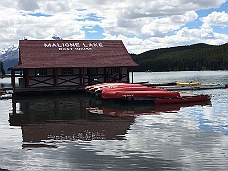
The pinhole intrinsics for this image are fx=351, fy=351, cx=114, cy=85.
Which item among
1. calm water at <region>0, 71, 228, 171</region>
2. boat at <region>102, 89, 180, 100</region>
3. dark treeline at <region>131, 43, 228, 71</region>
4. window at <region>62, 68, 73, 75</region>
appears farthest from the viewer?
dark treeline at <region>131, 43, 228, 71</region>

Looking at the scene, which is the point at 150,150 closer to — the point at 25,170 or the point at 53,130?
the point at 25,170

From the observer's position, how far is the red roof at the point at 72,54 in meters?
35.2

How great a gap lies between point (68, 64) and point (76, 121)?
58.0 ft

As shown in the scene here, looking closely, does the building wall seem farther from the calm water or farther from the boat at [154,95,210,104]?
the calm water

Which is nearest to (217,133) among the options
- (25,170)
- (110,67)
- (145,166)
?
(145,166)

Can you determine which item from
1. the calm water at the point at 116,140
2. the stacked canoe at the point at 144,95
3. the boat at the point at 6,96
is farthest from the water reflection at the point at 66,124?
the boat at the point at 6,96

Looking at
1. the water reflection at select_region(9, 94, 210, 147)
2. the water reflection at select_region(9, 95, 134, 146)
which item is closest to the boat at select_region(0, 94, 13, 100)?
the water reflection at select_region(9, 94, 210, 147)

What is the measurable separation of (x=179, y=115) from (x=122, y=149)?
8.59 metres

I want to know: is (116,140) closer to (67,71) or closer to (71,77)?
(71,77)

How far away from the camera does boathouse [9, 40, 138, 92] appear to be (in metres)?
35.0

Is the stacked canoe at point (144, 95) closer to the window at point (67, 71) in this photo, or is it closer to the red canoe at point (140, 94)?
the red canoe at point (140, 94)

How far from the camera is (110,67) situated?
120 feet

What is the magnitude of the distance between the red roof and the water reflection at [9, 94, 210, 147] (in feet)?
34.4

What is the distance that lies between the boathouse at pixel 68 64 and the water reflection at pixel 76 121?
33.4 ft
